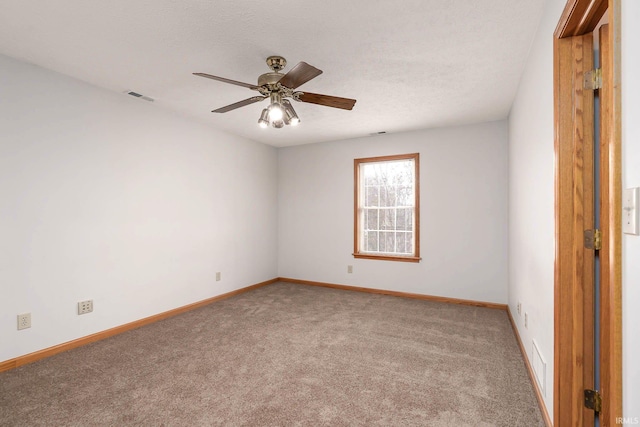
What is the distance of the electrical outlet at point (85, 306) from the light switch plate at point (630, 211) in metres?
3.87

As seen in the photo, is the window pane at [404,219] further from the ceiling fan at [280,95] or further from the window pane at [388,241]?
the ceiling fan at [280,95]

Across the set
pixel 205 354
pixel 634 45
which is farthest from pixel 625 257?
pixel 205 354

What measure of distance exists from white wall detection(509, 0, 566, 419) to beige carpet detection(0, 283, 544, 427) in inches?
17.3

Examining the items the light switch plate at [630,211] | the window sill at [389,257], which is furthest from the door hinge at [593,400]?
the window sill at [389,257]

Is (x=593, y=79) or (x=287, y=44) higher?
(x=287, y=44)

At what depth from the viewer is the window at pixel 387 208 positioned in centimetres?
471

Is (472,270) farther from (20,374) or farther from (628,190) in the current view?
(20,374)

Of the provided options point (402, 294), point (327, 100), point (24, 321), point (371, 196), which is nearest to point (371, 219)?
point (371, 196)

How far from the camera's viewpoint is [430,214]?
4.54 m

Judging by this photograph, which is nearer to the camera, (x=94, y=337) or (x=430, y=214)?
(x=94, y=337)

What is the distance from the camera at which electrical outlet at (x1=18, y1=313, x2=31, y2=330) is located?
2.55m

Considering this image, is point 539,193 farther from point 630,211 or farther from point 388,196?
point 388,196

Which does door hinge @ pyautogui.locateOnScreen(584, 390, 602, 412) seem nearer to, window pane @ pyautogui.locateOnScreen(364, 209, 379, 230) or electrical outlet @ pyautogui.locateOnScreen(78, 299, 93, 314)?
window pane @ pyautogui.locateOnScreen(364, 209, 379, 230)

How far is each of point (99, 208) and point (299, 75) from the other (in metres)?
2.47
